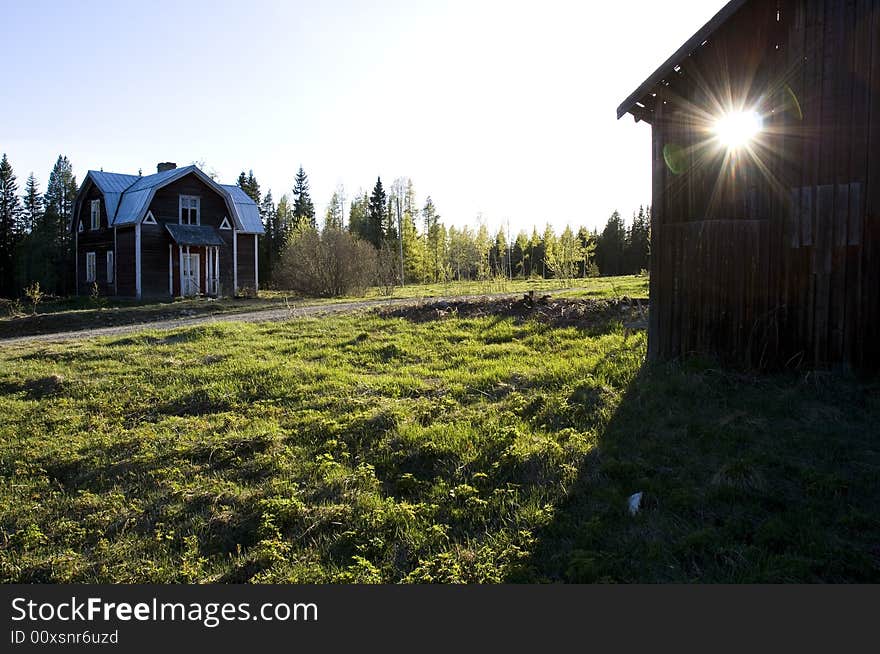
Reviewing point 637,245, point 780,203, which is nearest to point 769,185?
point 780,203

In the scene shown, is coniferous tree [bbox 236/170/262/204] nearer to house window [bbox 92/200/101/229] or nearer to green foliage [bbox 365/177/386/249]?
green foliage [bbox 365/177/386/249]

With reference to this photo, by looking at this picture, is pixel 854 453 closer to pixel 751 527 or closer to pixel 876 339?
pixel 751 527

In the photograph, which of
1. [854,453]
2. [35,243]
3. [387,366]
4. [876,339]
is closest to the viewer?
[854,453]

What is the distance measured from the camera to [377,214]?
56.7 m

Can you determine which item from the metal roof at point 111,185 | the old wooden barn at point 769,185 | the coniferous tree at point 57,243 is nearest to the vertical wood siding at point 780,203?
the old wooden barn at point 769,185

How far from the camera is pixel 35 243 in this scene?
4191cm

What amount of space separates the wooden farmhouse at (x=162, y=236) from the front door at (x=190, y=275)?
0.14 feet

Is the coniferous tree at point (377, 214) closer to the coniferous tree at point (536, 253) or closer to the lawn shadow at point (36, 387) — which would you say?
the coniferous tree at point (536, 253)

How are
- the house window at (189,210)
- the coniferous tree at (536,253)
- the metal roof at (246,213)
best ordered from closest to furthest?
the house window at (189,210) < the metal roof at (246,213) < the coniferous tree at (536,253)

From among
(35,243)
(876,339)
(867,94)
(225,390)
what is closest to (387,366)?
(225,390)

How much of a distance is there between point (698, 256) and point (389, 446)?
202 inches

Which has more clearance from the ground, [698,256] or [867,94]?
[867,94]

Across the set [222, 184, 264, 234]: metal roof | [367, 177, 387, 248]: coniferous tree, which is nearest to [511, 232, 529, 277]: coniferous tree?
[367, 177, 387, 248]: coniferous tree

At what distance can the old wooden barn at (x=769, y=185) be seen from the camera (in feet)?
25.1
